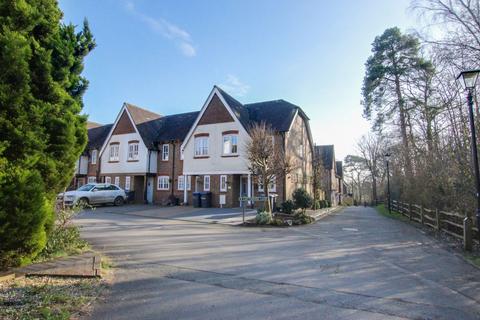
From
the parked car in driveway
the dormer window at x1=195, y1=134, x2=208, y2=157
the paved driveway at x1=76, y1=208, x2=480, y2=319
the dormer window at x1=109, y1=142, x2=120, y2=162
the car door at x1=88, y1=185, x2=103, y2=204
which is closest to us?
the paved driveway at x1=76, y1=208, x2=480, y2=319

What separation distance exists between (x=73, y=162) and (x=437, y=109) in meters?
17.6

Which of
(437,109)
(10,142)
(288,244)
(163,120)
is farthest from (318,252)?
(163,120)

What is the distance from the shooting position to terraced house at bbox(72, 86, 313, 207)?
24812 mm

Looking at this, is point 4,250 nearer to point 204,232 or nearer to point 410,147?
point 204,232

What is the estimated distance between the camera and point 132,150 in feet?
99.9

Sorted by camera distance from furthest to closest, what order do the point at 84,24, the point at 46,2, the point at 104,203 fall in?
the point at 104,203, the point at 84,24, the point at 46,2

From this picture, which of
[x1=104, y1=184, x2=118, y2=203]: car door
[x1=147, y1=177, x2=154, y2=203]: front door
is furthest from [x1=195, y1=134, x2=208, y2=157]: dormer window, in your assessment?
[x1=104, y1=184, x2=118, y2=203]: car door

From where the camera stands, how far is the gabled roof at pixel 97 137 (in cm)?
3462

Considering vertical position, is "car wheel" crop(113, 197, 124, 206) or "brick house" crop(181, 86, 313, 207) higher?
"brick house" crop(181, 86, 313, 207)

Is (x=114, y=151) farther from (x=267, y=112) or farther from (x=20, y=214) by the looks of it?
(x=20, y=214)

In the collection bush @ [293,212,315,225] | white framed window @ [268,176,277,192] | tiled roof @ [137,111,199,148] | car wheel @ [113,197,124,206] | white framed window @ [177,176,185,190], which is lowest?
bush @ [293,212,315,225]

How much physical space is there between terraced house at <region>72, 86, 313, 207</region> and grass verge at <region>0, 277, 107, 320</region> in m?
17.0

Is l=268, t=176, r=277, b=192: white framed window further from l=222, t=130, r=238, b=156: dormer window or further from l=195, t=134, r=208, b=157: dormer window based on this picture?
l=195, t=134, r=208, b=157: dormer window

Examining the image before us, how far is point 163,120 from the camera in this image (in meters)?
34.2
